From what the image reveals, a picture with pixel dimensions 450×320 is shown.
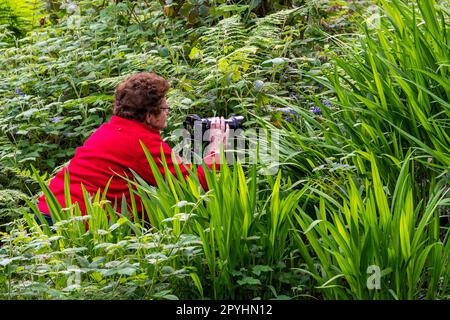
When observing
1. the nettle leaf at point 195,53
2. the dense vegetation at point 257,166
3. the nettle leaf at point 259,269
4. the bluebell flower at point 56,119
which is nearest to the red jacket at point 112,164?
the dense vegetation at point 257,166

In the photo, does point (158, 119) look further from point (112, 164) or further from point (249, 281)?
point (249, 281)

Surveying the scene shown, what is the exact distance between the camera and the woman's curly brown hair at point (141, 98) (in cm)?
500

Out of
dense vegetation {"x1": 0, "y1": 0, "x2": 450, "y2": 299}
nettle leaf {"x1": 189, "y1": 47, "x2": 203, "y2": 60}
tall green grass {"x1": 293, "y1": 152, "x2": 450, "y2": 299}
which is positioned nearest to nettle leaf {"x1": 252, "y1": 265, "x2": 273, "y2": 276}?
dense vegetation {"x1": 0, "y1": 0, "x2": 450, "y2": 299}

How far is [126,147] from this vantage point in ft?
16.0

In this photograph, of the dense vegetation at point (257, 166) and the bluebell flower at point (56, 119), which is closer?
the dense vegetation at point (257, 166)

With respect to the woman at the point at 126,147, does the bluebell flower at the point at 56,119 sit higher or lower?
lower

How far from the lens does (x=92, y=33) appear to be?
7.58 metres

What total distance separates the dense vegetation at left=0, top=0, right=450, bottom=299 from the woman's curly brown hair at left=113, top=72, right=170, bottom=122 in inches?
20.5

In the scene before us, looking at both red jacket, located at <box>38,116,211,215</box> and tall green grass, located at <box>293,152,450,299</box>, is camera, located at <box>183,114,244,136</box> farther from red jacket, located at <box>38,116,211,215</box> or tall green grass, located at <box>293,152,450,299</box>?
tall green grass, located at <box>293,152,450,299</box>

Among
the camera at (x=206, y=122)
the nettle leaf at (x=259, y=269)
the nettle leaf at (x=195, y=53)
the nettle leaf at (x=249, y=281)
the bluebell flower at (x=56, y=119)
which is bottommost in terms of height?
the nettle leaf at (x=249, y=281)

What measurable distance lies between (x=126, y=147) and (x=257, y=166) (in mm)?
770

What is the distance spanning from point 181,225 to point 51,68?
3669 millimetres

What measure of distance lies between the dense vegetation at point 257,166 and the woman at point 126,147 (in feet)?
0.43

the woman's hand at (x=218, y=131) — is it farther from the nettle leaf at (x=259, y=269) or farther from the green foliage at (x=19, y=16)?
the green foliage at (x=19, y=16)
